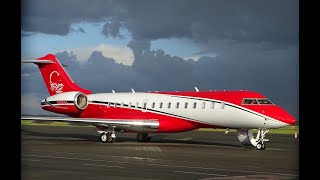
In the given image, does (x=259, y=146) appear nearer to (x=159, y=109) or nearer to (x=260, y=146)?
(x=260, y=146)

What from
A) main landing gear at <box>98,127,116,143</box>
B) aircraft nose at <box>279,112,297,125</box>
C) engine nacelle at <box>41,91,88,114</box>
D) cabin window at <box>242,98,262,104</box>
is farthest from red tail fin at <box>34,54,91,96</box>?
aircraft nose at <box>279,112,297,125</box>

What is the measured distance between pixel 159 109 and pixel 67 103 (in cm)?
731

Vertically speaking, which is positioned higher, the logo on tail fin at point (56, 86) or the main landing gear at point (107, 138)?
the logo on tail fin at point (56, 86)

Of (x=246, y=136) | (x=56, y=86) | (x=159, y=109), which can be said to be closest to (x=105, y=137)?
(x=159, y=109)

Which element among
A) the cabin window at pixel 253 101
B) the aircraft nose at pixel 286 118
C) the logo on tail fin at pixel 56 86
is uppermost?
the logo on tail fin at pixel 56 86

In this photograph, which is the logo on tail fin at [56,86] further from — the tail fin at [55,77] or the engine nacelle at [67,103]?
the engine nacelle at [67,103]

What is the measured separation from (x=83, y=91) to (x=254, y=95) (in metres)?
15.4

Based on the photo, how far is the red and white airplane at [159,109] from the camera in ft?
85.2

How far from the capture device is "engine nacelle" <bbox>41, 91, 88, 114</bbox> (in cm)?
3425

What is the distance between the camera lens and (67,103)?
113ft

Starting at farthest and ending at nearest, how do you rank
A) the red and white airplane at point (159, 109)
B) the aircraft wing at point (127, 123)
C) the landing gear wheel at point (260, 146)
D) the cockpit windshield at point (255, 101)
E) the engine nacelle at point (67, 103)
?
the engine nacelle at point (67, 103) < the aircraft wing at point (127, 123) < the cockpit windshield at point (255, 101) < the red and white airplane at point (159, 109) < the landing gear wheel at point (260, 146)

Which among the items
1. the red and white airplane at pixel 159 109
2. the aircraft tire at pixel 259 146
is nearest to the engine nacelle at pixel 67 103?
the red and white airplane at pixel 159 109
